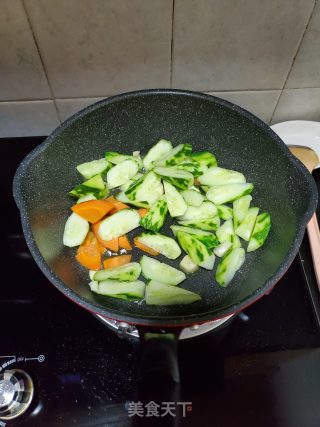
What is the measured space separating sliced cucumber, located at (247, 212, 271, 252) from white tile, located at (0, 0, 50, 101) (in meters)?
0.54

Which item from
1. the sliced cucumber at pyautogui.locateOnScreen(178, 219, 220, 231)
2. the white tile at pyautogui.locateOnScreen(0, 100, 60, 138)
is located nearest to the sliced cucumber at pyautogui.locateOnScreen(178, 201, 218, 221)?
the sliced cucumber at pyautogui.locateOnScreen(178, 219, 220, 231)

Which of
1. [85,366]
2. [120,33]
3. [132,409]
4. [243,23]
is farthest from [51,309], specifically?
[243,23]

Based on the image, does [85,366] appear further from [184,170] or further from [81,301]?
[184,170]

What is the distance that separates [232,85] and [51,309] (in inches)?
24.0

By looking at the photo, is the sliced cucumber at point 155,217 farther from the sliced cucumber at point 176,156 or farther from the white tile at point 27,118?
the white tile at point 27,118

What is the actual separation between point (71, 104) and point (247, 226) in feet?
1.58

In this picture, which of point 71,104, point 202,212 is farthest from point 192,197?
point 71,104

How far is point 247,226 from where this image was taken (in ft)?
2.62

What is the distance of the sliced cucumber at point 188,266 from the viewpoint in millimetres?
778

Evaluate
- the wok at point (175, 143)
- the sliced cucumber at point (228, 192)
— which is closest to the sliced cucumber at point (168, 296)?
the wok at point (175, 143)

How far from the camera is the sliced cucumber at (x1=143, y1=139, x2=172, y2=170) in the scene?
0.88 m

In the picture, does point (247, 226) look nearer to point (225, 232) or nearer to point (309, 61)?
point (225, 232)

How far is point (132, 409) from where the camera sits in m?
0.64

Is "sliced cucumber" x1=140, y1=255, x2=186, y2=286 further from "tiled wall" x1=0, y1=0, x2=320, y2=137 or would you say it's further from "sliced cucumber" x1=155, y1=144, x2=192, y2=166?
"tiled wall" x1=0, y1=0, x2=320, y2=137
